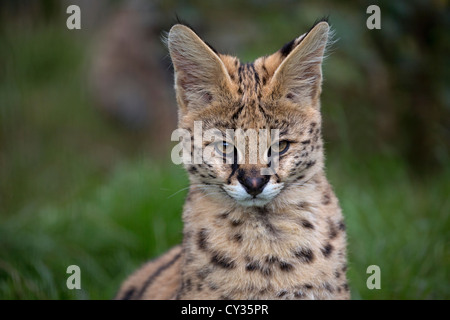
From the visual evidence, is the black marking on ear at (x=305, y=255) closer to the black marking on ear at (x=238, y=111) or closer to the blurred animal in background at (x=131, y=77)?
the black marking on ear at (x=238, y=111)

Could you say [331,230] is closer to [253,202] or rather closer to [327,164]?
[253,202]

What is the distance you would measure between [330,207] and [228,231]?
1.97ft

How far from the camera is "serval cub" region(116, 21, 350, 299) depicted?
9.82 feet

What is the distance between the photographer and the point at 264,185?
113 inches

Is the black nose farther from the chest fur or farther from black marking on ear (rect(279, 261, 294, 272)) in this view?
black marking on ear (rect(279, 261, 294, 272))

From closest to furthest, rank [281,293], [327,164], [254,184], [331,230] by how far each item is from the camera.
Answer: [254,184], [281,293], [331,230], [327,164]

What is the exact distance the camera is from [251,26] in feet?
27.6

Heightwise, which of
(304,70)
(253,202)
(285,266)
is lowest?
(285,266)

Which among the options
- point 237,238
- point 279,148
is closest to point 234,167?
point 279,148

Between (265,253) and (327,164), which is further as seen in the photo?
(327,164)

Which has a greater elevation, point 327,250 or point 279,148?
point 279,148

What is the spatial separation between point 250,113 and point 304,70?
0.44 metres
